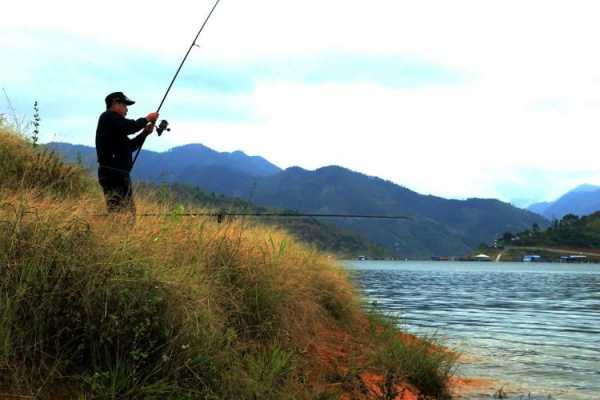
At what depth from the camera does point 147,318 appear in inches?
185

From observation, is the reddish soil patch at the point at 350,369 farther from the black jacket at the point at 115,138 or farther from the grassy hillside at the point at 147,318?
the black jacket at the point at 115,138

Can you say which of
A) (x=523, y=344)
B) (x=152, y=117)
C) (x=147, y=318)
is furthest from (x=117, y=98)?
(x=523, y=344)

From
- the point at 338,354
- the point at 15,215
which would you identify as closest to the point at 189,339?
the point at 15,215

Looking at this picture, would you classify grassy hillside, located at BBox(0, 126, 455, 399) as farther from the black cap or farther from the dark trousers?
the black cap

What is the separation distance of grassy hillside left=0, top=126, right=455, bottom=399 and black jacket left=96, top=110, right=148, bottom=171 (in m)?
1.11

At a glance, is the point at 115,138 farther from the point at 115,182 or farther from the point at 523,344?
the point at 523,344

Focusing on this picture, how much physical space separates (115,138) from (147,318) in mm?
4414

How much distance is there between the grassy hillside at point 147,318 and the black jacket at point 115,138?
1.11 metres

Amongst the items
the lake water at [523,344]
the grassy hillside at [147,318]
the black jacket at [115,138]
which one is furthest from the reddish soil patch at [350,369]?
the black jacket at [115,138]

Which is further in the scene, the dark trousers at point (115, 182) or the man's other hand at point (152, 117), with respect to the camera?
the man's other hand at point (152, 117)

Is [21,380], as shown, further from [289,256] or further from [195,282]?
[289,256]

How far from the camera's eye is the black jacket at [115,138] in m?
8.30

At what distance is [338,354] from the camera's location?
775cm

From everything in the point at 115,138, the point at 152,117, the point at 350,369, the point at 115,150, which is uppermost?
the point at 152,117
